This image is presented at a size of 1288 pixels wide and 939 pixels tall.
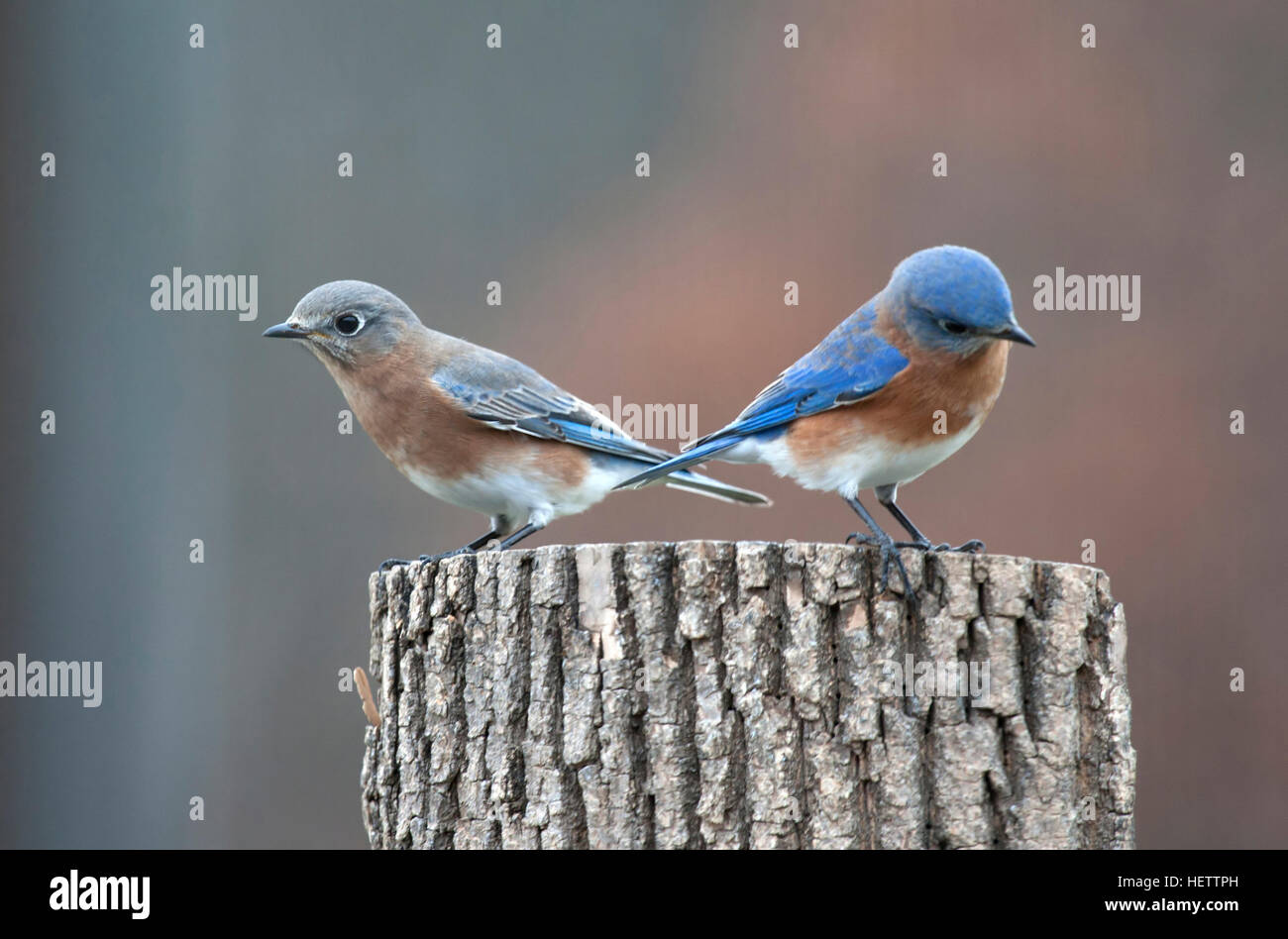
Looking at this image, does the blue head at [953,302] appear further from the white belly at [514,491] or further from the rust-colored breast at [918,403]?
the white belly at [514,491]

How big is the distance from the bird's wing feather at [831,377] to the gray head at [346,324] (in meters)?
1.54

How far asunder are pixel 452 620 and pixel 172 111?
6301 mm

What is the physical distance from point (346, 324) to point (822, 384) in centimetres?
207

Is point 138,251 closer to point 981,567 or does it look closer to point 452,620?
point 452,620

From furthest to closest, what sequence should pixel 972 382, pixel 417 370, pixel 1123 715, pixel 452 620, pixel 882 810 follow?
1. pixel 417 370
2. pixel 972 382
3. pixel 452 620
4. pixel 1123 715
5. pixel 882 810

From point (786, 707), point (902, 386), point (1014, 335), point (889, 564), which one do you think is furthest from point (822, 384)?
point (786, 707)

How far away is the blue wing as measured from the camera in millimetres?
4543

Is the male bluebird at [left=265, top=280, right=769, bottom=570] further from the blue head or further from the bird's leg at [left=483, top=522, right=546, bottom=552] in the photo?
the blue head

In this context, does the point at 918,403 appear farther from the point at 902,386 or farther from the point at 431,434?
the point at 431,434

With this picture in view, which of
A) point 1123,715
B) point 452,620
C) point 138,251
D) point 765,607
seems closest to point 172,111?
point 138,251

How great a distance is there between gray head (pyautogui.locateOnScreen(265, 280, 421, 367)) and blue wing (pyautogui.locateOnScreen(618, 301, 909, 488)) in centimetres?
140

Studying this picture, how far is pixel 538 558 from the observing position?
370 centimetres

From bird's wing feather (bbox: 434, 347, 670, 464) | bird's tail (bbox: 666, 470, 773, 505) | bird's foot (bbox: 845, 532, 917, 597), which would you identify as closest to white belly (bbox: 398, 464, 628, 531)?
bird's wing feather (bbox: 434, 347, 670, 464)

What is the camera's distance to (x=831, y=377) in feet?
15.2
